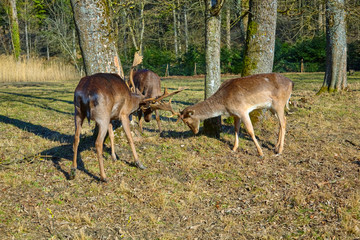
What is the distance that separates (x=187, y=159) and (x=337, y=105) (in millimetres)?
7334

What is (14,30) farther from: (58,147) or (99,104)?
(99,104)

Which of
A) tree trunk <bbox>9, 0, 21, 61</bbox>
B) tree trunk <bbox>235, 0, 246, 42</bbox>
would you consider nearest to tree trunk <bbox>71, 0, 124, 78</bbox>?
tree trunk <bbox>235, 0, 246, 42</bbox>

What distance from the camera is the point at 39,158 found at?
6.28m

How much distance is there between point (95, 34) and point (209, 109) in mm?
2825

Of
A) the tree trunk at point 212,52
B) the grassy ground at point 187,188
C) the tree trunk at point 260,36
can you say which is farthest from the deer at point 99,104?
the tree trunk at point 260,36

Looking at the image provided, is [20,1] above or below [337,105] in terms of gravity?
above

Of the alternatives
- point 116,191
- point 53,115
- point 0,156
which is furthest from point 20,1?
point 116,191

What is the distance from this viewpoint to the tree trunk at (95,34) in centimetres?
655

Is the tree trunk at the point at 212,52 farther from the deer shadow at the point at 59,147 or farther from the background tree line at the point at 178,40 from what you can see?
the background tree line at the point at 178,40

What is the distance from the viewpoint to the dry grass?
25625 millimetres

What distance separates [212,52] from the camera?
7.66 meters

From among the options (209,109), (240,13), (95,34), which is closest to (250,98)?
(209,109)

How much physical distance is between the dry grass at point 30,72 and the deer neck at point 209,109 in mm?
22932

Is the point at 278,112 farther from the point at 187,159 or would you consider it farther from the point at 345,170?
the point at 187,159
